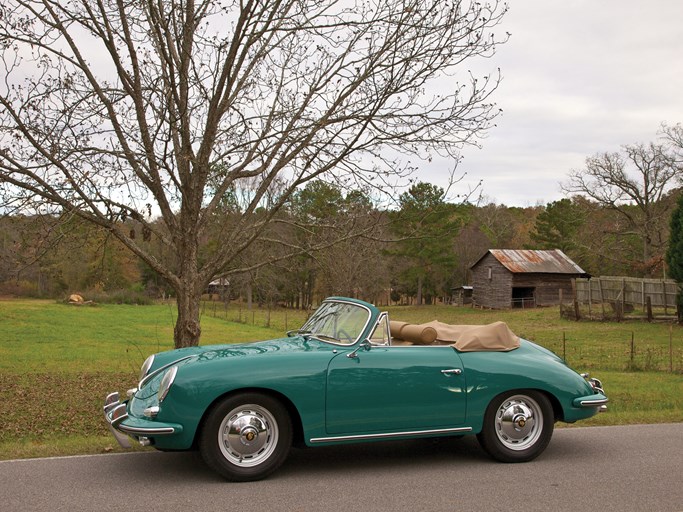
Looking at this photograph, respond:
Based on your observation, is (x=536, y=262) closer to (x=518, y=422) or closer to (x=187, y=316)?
(x=187, y=316)

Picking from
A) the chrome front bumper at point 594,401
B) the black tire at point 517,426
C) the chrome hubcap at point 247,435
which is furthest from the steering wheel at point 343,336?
the chrome front bumper at point 594,401

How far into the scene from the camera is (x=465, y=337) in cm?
633

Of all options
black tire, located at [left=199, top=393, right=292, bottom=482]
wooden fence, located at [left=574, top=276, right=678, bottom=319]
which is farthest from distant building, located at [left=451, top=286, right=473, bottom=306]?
black tire, located at [left=199, top=393, right=292, bottom=482]

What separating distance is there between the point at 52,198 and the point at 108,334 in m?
21.5

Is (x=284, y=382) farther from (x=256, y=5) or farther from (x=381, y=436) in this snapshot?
(x=256, y=5)

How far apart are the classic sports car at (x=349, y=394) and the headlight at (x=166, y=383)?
13mm

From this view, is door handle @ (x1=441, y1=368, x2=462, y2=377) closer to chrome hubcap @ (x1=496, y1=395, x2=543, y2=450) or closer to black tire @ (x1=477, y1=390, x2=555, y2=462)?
black tire @ (x1=477, y1=390, x2=555, y2=462)

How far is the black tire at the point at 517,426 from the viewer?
19.6ft

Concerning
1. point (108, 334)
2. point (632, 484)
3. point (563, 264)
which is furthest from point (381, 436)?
point (563, 264)

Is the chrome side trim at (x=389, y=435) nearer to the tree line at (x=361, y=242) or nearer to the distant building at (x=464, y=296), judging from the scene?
the tree line at (x=361, y=242)

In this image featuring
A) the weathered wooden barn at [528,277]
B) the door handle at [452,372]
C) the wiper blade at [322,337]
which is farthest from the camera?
the weathered wooden barn at [528,277]

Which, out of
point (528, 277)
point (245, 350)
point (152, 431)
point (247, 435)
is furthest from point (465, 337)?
point (528, 277)

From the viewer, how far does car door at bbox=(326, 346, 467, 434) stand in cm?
554

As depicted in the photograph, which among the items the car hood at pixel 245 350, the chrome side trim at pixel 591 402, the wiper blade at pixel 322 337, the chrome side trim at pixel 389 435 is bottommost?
the chrome side trim at pixel 389 435
